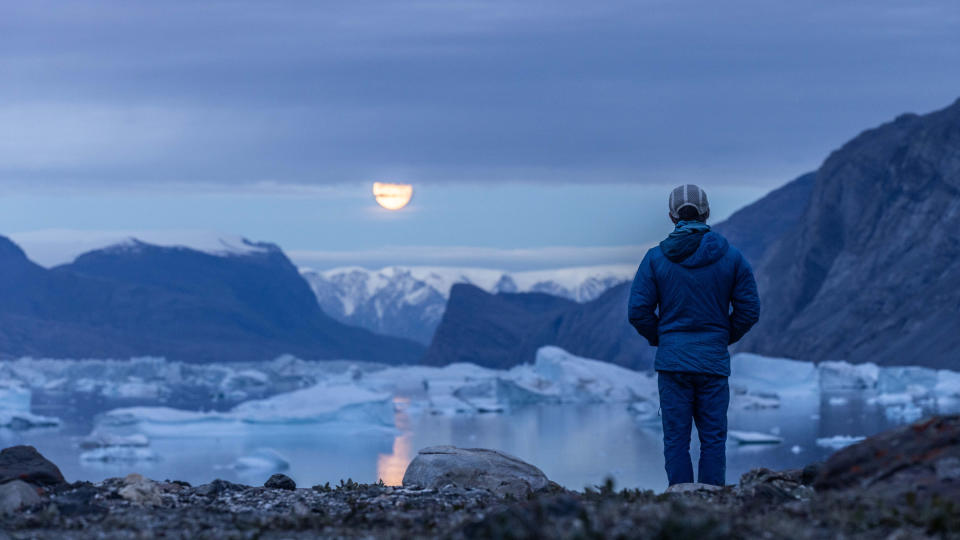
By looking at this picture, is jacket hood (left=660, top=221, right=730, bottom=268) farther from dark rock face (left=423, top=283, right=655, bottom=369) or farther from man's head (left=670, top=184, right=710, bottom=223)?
dark rock face (left=423, top=283, right=655, bottom=369)

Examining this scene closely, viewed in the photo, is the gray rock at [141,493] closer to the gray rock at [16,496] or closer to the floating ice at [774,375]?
the gray rock at [16,496]

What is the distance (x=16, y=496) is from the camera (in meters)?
5.52

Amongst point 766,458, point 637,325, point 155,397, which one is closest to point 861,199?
point 155,397

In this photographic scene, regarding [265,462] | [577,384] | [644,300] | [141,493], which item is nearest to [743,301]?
[644,300]

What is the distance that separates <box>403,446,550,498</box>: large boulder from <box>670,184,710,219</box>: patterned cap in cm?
170

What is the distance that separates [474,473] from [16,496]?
94.7 inches

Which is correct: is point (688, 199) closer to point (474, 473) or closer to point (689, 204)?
point (689, 204)

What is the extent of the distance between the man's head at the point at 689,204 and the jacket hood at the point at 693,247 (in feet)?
0.45

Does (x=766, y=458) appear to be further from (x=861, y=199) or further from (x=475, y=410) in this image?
(x=861, y=199)

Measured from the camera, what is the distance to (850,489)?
4801 millimetres

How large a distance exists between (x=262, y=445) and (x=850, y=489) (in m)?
34.3

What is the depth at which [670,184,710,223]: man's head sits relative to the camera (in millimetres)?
6305

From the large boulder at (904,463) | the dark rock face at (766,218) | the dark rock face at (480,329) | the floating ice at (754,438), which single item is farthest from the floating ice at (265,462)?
the dark rock face at (480,329)

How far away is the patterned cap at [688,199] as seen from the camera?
6309 millimetres
